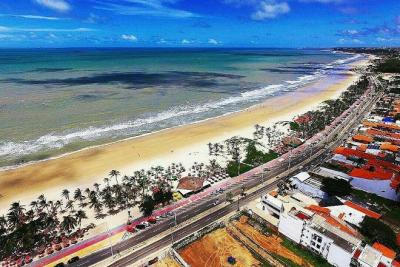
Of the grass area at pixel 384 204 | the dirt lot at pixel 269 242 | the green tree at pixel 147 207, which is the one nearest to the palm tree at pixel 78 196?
the green tree at pixel 147 207

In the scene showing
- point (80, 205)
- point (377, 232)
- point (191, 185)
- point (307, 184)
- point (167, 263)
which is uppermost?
point (377, 232)

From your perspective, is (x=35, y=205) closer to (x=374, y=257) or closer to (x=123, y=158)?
(x=123, y=158)

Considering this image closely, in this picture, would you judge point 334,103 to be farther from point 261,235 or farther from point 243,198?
point 261,235

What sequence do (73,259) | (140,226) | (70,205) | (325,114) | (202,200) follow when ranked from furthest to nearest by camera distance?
(325,114)
(202,200)
(70,205)
(140,226)
(73,259)

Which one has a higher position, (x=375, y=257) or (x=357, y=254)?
(x=375, y=257)

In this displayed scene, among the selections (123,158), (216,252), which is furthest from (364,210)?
(123,158)

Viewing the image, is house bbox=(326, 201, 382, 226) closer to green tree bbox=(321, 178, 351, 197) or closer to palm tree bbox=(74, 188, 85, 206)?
green tree bbox=(321, 178, 351, 197)

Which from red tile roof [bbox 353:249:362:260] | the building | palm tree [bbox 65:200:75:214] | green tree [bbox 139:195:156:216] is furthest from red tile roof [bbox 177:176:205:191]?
red tile roof [bbox 353:249:362:260]
